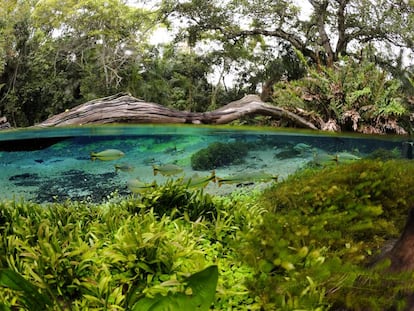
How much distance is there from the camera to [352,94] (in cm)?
276

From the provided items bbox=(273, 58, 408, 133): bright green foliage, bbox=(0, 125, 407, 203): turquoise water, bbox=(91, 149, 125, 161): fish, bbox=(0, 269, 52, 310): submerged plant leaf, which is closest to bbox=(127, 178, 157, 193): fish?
bbox=(0, 125, 407, 203): turquoise water

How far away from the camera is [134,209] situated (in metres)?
2.42

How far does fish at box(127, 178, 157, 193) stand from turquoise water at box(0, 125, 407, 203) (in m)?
0.03

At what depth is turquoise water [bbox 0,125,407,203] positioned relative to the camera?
8.96ft

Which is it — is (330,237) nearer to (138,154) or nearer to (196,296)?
(196,296)

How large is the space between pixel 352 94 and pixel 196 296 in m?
1.94

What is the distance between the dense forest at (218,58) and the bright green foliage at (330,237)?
0.50 metres

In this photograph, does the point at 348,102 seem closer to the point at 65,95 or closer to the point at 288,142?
the point at 288,142

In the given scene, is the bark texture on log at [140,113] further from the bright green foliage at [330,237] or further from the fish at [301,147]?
the bright green foliage at [330,237]

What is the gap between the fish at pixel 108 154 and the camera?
8.82 ft

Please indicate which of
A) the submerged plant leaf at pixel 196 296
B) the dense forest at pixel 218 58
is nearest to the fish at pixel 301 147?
the dense forest at pixel 218 58

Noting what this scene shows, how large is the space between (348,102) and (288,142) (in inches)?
17.6

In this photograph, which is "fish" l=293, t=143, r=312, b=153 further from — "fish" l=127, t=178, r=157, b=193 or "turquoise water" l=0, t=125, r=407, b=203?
"fish" l=127, t=178, r=157, b=193

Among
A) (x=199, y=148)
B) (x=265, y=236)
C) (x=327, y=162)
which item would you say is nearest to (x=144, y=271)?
(x=265, y=236)
